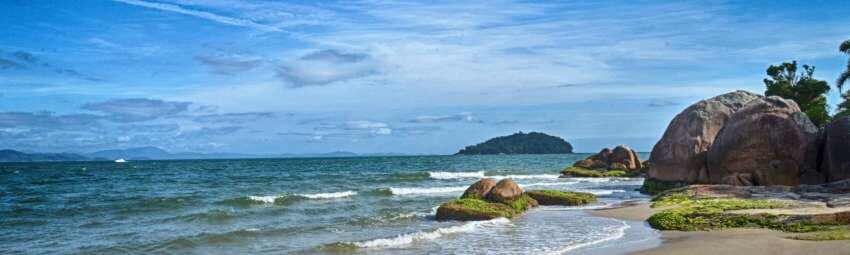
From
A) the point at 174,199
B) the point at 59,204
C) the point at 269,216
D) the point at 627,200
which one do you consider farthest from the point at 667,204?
the point at 59,204

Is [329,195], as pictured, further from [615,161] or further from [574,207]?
[615,161]

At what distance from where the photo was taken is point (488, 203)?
24.2 meters

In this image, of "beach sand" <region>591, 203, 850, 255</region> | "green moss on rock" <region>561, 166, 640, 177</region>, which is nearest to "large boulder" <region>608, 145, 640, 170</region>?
"green moss on rock" <region>561, 166, 640, 177</region>

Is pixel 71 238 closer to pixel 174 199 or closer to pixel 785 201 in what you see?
pixel 174 199

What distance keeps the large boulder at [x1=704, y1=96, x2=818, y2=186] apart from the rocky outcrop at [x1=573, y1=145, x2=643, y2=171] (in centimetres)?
2815

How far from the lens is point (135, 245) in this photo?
1916 cm

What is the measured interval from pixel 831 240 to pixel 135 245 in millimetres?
17753

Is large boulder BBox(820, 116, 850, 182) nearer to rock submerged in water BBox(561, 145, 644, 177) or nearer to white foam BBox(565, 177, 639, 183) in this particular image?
white foam BBox(565, 177, 639, 183)

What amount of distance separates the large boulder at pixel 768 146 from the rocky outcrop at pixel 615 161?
2815cm

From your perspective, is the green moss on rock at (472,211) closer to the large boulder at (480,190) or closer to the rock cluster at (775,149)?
the large boulder at (480,190)

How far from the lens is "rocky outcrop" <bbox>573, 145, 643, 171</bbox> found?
57938 millimetres

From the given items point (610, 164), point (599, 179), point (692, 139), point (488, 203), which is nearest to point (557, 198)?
point (488, 203)

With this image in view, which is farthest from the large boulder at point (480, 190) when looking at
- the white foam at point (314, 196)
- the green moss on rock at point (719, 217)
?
the white foam at point (314, 196)

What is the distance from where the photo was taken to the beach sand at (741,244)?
43.0 ft
